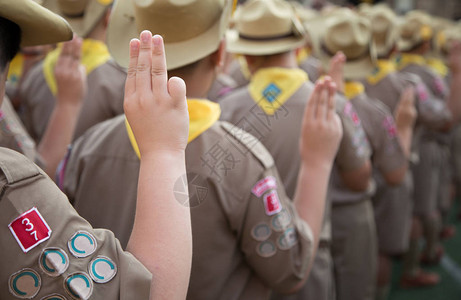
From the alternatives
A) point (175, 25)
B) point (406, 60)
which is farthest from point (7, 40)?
point (406, 60)

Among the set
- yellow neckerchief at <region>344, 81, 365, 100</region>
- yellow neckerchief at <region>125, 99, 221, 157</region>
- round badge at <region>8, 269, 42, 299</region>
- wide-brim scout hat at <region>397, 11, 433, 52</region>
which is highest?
round badge at <region>8, 269, 42, 299</region>

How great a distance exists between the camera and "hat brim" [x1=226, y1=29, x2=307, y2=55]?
246 centimetres

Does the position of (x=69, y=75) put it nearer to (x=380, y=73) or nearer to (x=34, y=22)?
(x=34, y=22)

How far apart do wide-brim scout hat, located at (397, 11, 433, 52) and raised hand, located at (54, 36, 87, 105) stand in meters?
4.09

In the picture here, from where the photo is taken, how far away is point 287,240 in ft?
4.90

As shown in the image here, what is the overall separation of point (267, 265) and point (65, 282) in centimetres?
76

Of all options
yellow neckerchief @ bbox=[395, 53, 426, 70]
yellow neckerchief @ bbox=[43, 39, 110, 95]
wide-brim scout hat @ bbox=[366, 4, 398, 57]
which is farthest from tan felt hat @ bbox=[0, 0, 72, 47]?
yellow neckerchief @ bbox=[395, 53, 426, 70]

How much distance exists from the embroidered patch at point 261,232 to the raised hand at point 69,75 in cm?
104

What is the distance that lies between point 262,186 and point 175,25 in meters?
0.53

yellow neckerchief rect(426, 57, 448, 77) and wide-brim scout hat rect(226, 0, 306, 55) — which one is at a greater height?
wide-brim scout hat rect(226, 0, 306, 55)

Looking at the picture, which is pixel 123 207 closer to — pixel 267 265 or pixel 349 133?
pixel 267 265

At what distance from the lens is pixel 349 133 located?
2457mm

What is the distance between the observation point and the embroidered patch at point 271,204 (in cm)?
146

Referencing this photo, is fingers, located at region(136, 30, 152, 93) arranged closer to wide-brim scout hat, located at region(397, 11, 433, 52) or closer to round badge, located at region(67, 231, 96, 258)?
round badge, located at region(67, 231, 96, 258)
